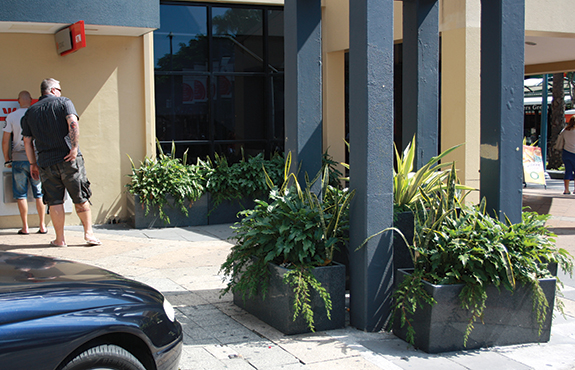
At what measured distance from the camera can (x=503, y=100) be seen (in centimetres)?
450

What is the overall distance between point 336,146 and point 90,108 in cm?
473

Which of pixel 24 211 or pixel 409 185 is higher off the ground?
pixel 409 185

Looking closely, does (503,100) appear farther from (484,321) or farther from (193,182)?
(193,182)

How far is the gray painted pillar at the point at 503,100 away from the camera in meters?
4.49

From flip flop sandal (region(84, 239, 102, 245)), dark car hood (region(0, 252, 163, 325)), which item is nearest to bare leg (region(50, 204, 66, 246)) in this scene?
flip flop sandal (region(84, 239, 102, 245))

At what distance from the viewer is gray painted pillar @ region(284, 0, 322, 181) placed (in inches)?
202

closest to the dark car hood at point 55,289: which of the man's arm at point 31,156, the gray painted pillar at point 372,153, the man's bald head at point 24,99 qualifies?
the gray painted pillar at point 372,153

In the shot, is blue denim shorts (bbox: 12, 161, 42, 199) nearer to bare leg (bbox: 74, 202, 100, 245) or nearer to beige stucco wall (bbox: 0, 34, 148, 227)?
beige stucco wall (bbox: 0, 34, 148, 227)

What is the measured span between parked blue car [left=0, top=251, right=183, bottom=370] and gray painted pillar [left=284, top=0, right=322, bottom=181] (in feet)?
7.88

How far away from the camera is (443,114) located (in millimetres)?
8891

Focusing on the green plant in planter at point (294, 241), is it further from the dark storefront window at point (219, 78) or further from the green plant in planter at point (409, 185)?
the dark storefront window at point (219, 78)

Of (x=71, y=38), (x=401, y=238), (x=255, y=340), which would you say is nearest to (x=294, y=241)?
(x=255, y=340)

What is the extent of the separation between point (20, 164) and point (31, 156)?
88 cm

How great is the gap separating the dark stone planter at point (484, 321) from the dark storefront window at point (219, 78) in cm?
648
